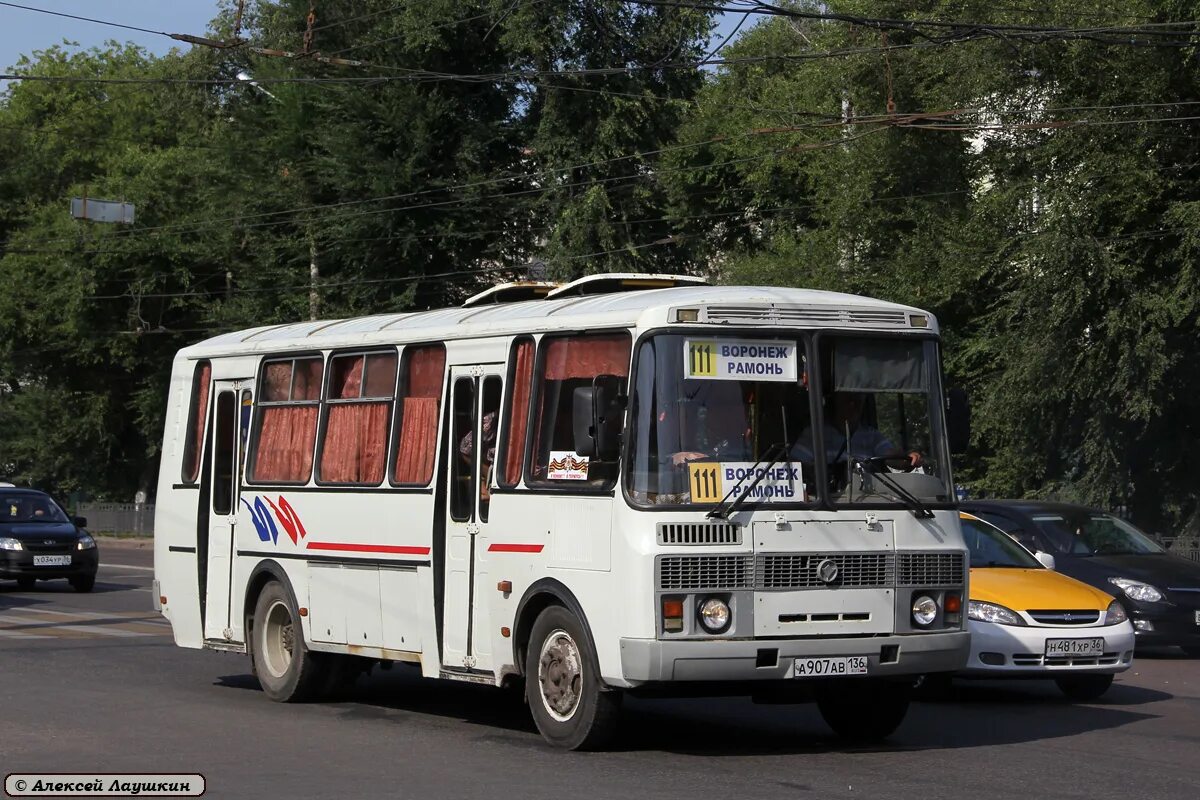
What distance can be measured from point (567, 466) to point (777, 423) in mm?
1306

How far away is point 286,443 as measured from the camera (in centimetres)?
1404

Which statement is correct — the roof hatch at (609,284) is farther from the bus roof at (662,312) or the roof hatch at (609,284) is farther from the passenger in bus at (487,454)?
the passenger in bus at (487,454)

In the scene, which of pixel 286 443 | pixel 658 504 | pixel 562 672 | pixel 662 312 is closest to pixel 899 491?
pixel 658 504

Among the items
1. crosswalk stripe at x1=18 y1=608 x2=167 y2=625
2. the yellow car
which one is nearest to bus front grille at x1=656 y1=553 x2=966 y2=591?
the yellow car

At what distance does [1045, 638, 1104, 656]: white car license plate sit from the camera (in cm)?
1324

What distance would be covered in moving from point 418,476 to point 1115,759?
4832 millimetres

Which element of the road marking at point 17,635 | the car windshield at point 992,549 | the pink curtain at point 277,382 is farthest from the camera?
the road marking at point 17,635

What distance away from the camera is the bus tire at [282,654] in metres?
13.5

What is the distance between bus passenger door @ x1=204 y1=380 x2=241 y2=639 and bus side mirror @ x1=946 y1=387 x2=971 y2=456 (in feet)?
20.4

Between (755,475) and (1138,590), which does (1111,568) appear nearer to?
(1138,590)

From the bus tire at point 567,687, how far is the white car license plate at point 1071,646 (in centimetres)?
426

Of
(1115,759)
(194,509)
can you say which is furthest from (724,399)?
(194,509)

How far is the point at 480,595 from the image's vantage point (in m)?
11.5
